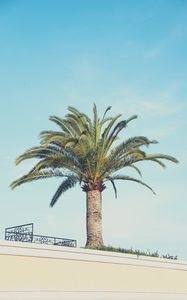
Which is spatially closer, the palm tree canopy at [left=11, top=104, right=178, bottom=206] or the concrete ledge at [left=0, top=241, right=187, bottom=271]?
the concrete ledge at [left=0, top=241, right=187, bottom=271]

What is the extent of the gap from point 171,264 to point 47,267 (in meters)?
8.06

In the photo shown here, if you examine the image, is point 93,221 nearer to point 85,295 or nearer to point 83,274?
point 83,274

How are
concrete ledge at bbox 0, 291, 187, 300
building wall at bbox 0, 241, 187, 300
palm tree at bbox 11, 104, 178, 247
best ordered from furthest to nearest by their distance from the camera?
palm tree at bbox 11, 104, 178, 247
building wall at bbox 0, 241, 187, 300
concrete ledge at bbox 0, 291, 187, 300

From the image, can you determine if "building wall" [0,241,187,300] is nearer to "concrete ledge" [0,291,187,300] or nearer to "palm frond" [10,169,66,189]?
"concrete ledge" [0,291,187,300]

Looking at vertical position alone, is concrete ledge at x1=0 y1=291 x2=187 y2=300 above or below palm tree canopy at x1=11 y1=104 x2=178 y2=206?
below

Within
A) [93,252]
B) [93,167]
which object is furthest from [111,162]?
[93,252]

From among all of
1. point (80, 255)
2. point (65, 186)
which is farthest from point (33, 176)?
point (80, 255)

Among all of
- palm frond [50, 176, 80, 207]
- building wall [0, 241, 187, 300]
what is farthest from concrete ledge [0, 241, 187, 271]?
palm frond [50, 176, 80, 207]

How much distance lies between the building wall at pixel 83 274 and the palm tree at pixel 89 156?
4116 millimetres

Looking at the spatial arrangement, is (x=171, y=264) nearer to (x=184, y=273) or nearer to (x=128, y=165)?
(x=184, y=273)

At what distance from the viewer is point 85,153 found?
1088 inches

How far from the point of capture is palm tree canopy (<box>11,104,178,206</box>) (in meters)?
27.6

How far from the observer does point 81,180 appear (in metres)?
28.9

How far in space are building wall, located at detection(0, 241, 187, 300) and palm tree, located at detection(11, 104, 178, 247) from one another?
4116 mm
